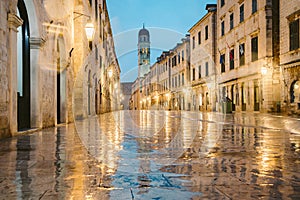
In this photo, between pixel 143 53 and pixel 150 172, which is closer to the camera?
pixel 150 172

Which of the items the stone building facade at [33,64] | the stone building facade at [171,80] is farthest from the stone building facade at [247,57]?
the stone building facade at [33,64]

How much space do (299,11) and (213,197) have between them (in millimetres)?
20639

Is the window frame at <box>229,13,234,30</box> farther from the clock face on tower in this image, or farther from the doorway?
the doorway

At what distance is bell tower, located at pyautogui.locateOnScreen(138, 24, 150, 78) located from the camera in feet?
350

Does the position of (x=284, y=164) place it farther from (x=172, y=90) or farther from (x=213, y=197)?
(x=172, y=90)

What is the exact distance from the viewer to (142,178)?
11.6ft

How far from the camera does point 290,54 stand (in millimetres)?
21688

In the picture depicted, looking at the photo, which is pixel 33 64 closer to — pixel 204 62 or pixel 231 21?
pixel 231 21

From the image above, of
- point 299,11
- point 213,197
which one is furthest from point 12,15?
point 299,11

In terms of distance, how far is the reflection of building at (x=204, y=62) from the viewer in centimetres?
3797

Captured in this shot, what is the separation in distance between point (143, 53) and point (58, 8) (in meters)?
94.7

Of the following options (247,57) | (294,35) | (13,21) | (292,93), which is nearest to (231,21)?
(247,57)

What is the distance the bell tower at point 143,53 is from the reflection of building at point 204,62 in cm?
6064

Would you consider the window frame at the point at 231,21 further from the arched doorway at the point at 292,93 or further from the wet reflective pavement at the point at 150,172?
the wet reflective pavement at the point at 150,172
